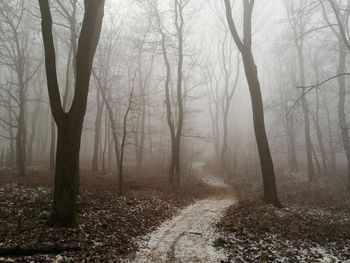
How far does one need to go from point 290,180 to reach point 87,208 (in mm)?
16706

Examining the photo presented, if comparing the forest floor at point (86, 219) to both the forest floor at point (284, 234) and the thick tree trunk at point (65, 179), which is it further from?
the forest floor at point (284, 234)

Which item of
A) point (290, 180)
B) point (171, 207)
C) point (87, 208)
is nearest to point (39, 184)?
point (87, 208)

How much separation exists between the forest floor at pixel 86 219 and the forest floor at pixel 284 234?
8.70ft

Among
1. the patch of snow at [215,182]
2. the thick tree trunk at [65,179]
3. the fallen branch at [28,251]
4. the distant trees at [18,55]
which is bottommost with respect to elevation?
the fallen branch at [28,251]

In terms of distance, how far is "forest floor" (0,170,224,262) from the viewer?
717 cm

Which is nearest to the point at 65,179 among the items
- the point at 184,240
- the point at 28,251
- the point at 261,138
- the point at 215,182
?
the point at 28,251

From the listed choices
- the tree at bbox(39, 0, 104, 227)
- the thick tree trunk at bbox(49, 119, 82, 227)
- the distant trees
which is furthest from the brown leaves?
the distant trees

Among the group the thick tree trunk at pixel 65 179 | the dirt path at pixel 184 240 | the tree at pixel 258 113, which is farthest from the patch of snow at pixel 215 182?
the thick tree trunk at pixel 65 179

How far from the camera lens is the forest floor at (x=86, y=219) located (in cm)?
717

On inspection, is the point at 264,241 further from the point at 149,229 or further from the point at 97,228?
the point at 97,228

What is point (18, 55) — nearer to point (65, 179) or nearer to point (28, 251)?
point (65, 179)

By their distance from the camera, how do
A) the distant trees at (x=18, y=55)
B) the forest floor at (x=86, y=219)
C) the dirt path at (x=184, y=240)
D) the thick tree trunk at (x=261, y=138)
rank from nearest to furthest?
the forest floor at (x=86, y=219) < the dirt path at (x=184, y=240) < the thick tree trunk at (x=261, y=138) < the distant trees at (x=18, y=55)

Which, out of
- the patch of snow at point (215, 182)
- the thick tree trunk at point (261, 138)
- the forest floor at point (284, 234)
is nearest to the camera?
the forest floor at point (284, 234)

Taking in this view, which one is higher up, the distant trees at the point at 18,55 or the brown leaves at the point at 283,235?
the distant trees at the point at 18,55
